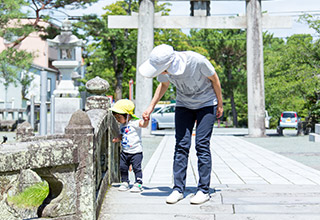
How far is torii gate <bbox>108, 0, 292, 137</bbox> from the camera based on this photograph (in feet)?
55.6

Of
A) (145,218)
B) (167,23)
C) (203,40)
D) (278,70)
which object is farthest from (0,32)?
(203,40)

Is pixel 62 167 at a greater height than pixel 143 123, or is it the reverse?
pixel 143 123

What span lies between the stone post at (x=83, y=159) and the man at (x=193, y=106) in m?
0.96

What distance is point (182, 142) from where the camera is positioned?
452cm

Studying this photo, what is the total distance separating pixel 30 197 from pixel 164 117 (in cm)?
2100

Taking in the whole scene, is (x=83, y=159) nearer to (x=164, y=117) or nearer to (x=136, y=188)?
(x=136, y=188)

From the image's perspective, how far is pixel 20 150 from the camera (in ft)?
9.36

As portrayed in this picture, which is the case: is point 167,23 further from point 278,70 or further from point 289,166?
A: point 289,166

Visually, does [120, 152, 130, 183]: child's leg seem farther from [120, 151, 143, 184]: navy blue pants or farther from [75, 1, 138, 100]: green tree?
[75, 1, 138, 100]: green tree

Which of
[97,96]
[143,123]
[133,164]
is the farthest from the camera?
[97,96]

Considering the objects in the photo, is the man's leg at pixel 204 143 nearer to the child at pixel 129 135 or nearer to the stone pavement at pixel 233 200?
the stone pavement at pixel 233 200

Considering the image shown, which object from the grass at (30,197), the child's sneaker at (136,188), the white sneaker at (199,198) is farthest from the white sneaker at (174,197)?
the grass at (30,197)

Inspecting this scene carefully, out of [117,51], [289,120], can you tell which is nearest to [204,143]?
[289,120]

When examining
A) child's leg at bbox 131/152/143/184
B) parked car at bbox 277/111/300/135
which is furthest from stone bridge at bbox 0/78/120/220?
parked car at bbox 277/111/300/135
